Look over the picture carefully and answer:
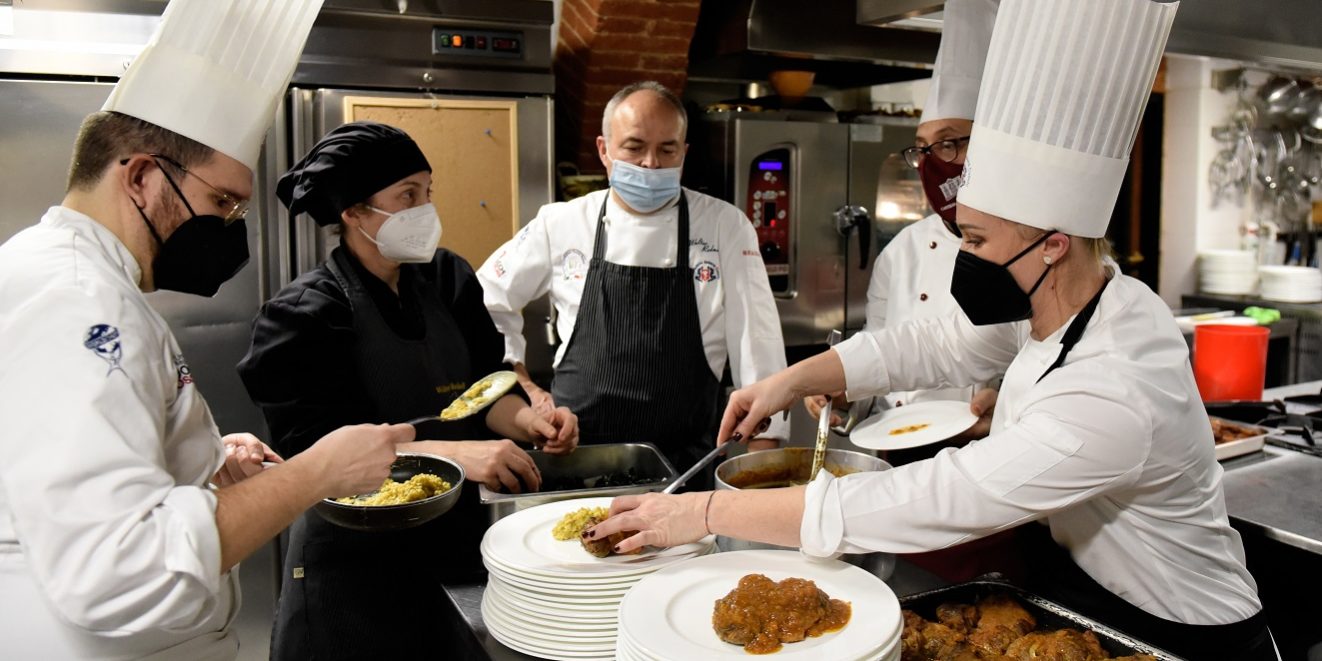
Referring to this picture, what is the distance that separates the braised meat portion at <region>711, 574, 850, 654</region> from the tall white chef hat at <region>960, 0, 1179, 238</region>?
2.41 ft

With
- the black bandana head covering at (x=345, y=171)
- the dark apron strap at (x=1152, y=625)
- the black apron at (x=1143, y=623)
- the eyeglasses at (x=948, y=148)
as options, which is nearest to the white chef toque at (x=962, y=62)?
the eyeglasses at (x=948, y=148)

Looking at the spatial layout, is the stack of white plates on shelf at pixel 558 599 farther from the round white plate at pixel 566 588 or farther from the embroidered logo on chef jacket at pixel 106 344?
the embroidered logo on chef jacket at pixel 106 344

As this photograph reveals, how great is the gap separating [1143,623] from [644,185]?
1878 mm

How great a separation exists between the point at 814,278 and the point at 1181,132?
131 inches

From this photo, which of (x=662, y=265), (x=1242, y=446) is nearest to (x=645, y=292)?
(x=662, y=265)

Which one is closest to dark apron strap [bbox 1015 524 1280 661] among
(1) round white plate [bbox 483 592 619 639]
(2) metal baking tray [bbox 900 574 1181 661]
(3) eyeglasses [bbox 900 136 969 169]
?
(2) metal baking tray [bbox 900 574 1181 661]

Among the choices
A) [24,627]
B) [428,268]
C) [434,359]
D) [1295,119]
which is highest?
[1295,119]

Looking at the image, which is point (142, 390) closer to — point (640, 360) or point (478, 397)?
point (478, 397)

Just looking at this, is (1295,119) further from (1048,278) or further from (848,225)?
(1048,278)

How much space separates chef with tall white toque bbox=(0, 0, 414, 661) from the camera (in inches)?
46.7

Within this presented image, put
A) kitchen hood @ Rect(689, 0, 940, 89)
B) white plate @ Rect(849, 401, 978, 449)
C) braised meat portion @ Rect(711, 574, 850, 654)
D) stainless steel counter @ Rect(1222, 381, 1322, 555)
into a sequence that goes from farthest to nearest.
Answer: kitchen hood @ Rect(689, 0, 940, 89), stainless steel counter @ Rect(1222, 381, 1322, 555), white plate @ Rect(849, 401, 978, 449), braised meat portion @ Rect(711, 574, 850, 654)

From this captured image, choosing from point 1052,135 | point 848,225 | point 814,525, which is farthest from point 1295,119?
point 814,525

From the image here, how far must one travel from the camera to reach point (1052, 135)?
1650 millimetres

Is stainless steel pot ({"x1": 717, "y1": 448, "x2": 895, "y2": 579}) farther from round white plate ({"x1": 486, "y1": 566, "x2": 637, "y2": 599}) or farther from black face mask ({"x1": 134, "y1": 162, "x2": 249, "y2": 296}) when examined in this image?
black face mask ({"x1": 134, "y1": 162, "x2": 249, "y2": 296})
